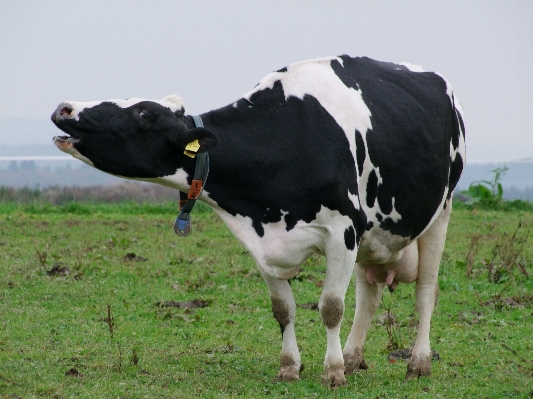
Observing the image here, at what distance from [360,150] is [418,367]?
1.86 meters

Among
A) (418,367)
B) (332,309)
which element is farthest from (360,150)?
(418,367)

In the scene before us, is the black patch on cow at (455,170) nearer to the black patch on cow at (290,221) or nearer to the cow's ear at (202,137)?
the black patch on cow at (290,221)

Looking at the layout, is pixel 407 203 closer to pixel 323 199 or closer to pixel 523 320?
pixel 323 199

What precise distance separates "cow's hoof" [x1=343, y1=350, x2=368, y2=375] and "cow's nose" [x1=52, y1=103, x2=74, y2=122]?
121 inches

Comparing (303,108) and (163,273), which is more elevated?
(303,108)

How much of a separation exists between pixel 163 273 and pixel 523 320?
14.7 ft

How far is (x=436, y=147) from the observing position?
734 cm

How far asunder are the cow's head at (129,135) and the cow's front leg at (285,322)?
4.38ft

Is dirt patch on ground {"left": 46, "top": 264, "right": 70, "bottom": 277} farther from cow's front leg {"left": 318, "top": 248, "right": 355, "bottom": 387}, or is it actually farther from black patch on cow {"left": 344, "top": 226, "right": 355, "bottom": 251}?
black patch on cow {"left": 344, "top": 226, "right": 355, "bottom": 251}

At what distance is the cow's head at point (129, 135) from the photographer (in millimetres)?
5852

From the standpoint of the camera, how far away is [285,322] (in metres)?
6.95

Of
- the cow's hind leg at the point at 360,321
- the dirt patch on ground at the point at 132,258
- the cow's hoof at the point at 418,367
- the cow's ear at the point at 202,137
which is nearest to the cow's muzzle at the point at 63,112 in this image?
the cow's ear at the point at 202,137

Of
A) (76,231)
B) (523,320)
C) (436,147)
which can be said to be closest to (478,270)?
(523,320)

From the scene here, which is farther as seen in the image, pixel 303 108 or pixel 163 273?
pixel 163 273
